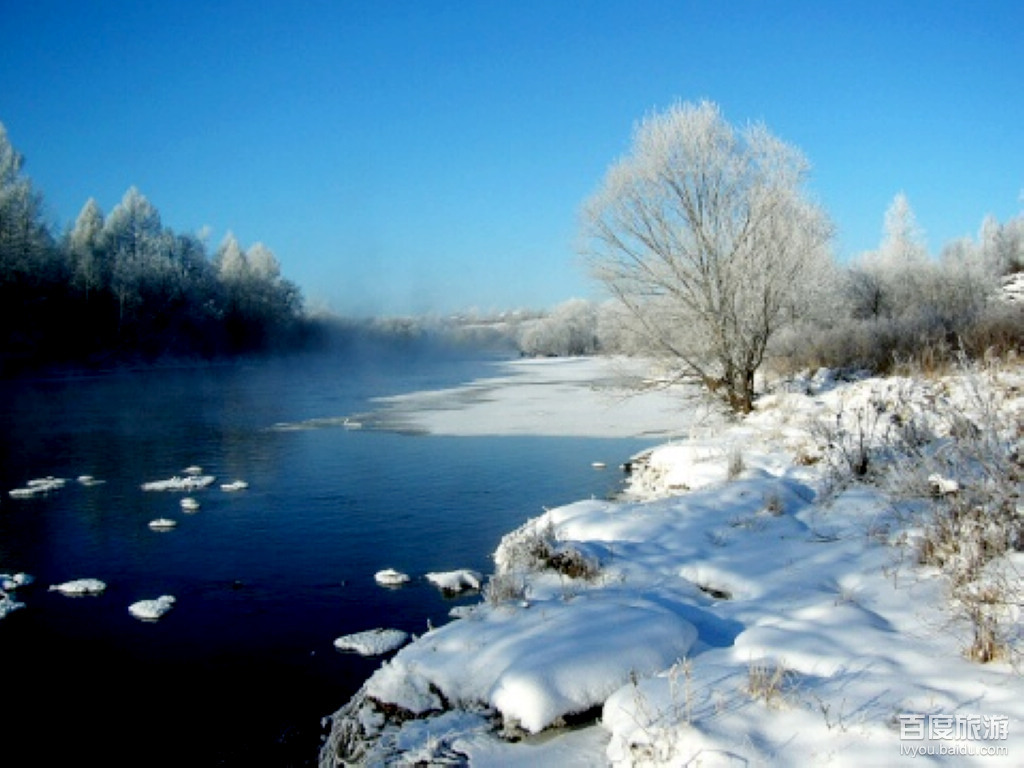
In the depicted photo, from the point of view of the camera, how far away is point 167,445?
1764 centimetres

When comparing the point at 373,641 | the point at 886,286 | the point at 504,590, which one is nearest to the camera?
the point at 504,590

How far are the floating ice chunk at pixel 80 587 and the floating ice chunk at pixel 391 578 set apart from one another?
10.0 feet

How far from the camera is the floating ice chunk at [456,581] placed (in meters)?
7.66

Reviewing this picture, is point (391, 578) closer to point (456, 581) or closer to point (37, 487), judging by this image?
point (456, 581)

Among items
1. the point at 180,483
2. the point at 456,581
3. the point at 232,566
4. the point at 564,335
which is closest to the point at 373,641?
the point at 456,581

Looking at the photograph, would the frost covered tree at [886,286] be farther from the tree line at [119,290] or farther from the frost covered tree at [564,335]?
the tree line at [119,290]

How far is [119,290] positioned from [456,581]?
4997 cm

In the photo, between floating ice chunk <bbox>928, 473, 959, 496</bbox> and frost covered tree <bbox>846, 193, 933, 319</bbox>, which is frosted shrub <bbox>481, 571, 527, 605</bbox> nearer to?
floating ice chunk <bbox>928, 473, 959, 496</bbox>

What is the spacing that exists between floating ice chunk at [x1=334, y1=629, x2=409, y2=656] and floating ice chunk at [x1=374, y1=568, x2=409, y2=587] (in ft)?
3.71

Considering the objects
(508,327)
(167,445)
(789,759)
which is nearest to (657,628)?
(789,759)

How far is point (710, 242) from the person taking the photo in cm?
1555

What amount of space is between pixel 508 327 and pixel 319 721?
121745 millimetres

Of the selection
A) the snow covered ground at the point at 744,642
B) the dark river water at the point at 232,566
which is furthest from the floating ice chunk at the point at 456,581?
the snow covered ground at the point at 744,642

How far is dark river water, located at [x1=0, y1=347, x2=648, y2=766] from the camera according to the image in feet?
17.8
